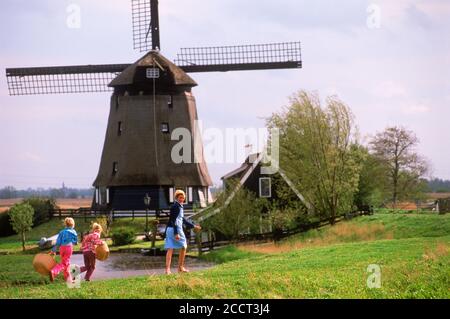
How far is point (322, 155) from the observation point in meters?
44.7

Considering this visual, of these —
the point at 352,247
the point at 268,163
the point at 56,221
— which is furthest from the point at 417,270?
the point at 56,221

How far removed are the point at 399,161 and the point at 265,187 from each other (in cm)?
2661

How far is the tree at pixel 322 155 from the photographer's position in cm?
4456

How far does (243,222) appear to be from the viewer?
42781 mm

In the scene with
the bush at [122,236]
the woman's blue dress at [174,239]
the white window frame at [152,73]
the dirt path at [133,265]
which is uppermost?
the white window frame at [152,73]

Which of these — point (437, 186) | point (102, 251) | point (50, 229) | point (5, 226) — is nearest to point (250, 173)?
point (50, 229)

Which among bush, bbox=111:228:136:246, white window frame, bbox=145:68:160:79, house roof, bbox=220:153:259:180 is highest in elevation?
white window frame, bbox=145:68:160:79

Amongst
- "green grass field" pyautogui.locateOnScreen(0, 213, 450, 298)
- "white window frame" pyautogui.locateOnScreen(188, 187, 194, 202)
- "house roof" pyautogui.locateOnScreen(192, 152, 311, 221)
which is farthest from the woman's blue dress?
"white window frame" pyautogui.locateOnScreen(188, 187, 194, 202)

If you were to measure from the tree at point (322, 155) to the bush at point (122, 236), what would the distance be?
28.7ft

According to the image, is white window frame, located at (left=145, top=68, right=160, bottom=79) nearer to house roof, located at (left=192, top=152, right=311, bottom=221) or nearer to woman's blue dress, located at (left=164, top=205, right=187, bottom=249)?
house roof, located at (left=192, top=152, right=311, bottom=221)

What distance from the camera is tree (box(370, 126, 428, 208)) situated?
69.8 meters

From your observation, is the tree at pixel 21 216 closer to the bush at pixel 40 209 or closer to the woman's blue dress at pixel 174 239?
the bush at pixel 40 209

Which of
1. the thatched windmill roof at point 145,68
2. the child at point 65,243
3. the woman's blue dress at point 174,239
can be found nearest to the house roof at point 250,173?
the thatched windmill roof at point 145,68

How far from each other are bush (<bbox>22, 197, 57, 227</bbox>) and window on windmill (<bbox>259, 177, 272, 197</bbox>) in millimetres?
16821
